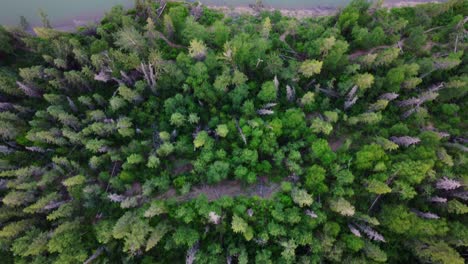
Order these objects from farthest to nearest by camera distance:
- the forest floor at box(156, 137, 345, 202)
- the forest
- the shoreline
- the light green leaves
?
the shoreline, the light green leaves, the forest floor at box(156, 137, 345, 202), the forest

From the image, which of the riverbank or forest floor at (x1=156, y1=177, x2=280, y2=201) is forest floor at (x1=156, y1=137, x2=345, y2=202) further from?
the riverbank

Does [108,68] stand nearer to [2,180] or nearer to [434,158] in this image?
[2,180]

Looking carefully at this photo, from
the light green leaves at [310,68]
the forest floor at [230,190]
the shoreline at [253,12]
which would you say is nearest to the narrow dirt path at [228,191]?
the forest floor at [230,190]

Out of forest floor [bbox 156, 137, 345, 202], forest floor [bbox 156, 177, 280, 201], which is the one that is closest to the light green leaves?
forest floor [bbox 156, 137, 345, 202]

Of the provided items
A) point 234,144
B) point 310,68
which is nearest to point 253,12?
point 310,68

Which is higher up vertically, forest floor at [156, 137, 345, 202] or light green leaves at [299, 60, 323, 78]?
light green leaves at [299, 60, 323, 78]

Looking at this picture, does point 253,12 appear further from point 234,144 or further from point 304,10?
point 234,144

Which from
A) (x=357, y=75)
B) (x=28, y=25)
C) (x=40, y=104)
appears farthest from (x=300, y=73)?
(x=28, y=25)

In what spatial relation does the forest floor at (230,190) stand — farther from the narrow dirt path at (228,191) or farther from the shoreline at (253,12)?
the shoreline at (253,12)

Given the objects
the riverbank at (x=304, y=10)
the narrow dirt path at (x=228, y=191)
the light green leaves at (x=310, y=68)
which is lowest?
the narrow dirt path at (x=228, y=191)
